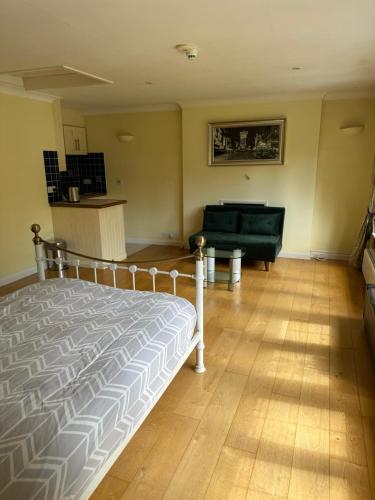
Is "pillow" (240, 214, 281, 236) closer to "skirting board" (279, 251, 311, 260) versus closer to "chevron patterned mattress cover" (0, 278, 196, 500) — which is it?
"skirting board" (279, 251, 311, 260)

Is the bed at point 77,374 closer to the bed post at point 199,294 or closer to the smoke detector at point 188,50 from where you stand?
the bed post at point 199,294

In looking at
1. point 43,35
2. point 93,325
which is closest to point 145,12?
point 43,35

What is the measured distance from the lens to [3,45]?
277 cm

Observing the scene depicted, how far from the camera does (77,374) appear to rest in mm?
1536

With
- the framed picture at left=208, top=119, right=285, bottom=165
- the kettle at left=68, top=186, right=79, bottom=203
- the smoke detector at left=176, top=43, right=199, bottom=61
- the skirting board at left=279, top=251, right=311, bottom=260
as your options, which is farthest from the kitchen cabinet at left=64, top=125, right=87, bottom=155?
the skirting board at left=279, top=251, right=311, bottom=260

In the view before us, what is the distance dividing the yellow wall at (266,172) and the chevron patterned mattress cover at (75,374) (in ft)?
11.9

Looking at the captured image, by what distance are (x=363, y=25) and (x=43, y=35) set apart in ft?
7.63

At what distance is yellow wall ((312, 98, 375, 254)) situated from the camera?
4.83 m

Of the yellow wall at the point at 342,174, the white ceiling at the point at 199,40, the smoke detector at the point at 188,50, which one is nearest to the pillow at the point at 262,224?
the yellow wall at the point at 342,174

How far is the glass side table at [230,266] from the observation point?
427cm

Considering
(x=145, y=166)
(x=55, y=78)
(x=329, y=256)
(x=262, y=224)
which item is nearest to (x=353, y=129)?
(x=262, y=224)

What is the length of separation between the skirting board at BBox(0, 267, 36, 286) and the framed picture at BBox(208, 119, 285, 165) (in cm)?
325

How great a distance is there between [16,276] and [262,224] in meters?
3.65

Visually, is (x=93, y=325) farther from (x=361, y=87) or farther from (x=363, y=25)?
(x=361, y=87)
